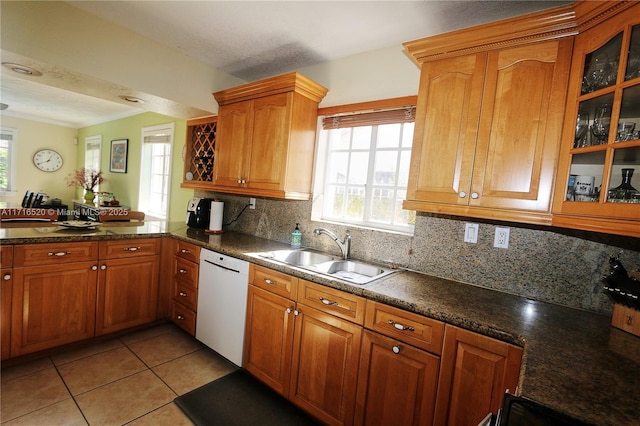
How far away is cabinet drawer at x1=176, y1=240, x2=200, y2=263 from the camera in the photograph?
238cm

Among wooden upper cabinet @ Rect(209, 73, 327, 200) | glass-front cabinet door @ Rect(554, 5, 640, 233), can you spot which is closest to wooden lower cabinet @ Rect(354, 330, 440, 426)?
glass-front cabinet door @ Rect(554, 5, 640, 233)

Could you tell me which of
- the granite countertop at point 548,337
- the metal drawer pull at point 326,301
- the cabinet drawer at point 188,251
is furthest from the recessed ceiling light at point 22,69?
the metal drawer pull at point 326,301

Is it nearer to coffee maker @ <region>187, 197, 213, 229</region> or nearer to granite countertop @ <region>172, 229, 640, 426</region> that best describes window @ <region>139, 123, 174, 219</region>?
coffee maker @ <region>187, 197, 213, 229</region>

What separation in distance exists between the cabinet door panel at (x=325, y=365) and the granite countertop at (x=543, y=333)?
0.23 meters

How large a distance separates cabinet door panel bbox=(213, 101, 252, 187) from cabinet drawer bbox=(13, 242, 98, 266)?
1.10m

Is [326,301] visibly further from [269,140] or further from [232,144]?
[232,144]

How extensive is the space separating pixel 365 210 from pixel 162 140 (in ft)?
10.9

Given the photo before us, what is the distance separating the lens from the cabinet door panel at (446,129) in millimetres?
1473

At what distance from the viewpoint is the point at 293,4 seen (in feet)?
5.64

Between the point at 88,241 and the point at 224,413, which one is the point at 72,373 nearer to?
the point at 88,241

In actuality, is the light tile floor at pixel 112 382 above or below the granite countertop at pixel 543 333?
below

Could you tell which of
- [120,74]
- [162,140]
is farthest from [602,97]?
[162,140]

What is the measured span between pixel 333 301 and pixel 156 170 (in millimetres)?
3917

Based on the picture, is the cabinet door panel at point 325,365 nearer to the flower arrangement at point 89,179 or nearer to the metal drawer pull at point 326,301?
the metal drawer pull at point 326,301
